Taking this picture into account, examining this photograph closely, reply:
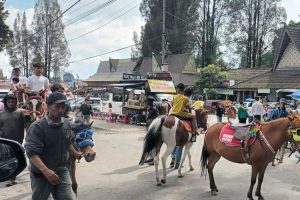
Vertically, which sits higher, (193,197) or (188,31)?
(188,31)

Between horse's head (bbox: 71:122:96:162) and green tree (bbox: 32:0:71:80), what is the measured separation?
188 ft

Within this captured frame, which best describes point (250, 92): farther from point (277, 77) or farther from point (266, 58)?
point (266, 58)

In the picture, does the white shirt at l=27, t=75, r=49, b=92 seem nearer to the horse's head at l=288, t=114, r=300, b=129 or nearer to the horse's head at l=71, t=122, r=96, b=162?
the horse's head at l=71, t=122, r=96, b=162

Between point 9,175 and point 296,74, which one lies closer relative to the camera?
point 9,175

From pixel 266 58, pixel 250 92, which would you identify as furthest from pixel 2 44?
pixel 266 58

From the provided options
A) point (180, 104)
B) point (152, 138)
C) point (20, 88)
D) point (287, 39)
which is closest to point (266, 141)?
point (152, 138)

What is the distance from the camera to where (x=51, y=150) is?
4254 mm

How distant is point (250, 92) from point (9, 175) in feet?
137

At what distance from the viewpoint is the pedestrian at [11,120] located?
7.60 m

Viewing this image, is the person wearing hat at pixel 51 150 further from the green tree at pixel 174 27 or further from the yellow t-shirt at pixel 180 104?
the green tree at pixel 174 27

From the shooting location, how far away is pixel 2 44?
3734 cm

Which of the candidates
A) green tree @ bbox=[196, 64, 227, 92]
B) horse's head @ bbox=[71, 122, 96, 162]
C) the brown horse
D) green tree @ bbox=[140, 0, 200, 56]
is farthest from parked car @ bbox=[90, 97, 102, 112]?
green tree @ bbox=[140, 0, 200, 56]

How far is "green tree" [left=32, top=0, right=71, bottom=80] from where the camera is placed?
6200 centimetres

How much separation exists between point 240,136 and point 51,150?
13.7ft
